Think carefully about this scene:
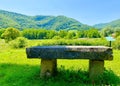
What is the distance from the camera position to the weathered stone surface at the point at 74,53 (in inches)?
312

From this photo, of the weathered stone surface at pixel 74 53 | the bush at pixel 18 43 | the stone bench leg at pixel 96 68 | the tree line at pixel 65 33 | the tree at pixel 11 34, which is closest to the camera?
the weathered stone surface at pixel 74 53

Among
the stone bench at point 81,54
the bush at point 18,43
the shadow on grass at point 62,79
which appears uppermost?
the stone bench at point 81,54

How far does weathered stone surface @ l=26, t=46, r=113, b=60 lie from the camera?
7.92 metres

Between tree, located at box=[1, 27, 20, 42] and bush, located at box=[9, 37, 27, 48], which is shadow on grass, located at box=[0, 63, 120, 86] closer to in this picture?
bush, located at box=[9, 37, 27, 48]

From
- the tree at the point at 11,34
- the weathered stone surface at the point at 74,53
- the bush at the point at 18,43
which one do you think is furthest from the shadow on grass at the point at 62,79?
the tree at the point at 11,34

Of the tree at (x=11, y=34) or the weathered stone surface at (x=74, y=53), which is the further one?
the tree at (x=11, y=34)

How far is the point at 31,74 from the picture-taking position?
9461 mm

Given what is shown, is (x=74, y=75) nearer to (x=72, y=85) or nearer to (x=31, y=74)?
(x=72, y=85)

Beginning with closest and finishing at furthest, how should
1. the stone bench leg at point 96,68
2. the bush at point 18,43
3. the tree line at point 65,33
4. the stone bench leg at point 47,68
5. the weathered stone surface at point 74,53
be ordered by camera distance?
1. the weathered stone surface at point 74,53
2. the stone bench leg at point 96,68
3. the stone bench leg at point 47,68
4. the bush at point 18,43
5. the tree line at point 65,33

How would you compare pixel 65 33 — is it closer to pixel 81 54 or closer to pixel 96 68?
pixel 96 68

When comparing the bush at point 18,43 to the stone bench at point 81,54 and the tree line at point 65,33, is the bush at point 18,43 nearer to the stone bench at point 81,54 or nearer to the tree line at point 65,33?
the stone bench at point 81,54

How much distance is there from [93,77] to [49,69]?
4.46 feet

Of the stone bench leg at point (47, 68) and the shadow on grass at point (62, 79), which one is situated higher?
the stone bench leg at point (47, 68)

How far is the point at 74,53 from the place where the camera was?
8.04 meters
